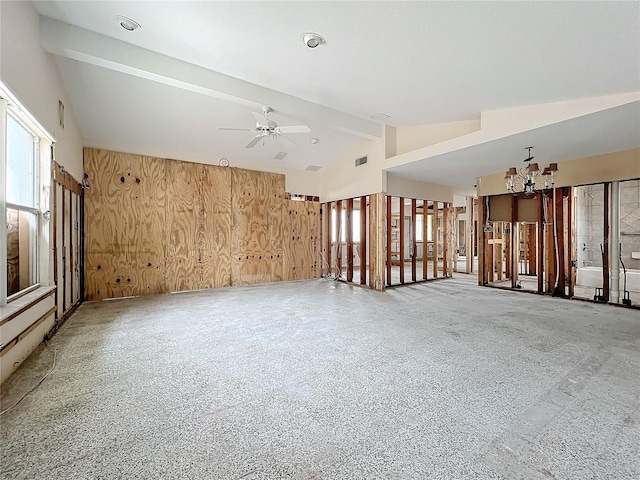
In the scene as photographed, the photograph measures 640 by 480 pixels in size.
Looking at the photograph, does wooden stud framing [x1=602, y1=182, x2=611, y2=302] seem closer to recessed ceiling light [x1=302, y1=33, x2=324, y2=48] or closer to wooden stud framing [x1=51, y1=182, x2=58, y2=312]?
recessed ceiling light [x1=302, y1=33, x2=324, y2=48]

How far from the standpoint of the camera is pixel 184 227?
628 centimetres

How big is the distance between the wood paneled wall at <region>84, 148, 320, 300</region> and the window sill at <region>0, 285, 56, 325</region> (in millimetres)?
2537

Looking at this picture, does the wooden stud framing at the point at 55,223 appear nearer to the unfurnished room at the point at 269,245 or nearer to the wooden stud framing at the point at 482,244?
the unfurnished room at the point at 269,245

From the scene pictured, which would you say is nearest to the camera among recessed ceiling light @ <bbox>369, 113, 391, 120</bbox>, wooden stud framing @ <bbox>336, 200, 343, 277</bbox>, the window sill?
the window sill

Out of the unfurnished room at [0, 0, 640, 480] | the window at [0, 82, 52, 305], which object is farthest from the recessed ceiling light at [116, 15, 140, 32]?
the window at [0, 82, 52, 305]

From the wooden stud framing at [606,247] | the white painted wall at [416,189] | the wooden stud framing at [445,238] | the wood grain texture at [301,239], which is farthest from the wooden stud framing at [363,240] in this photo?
the wooden stud framing at [606,247]

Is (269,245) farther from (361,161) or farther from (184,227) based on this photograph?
(361,161)

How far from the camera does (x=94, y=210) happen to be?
5.40 m

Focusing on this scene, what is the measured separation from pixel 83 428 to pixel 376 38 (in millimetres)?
4010

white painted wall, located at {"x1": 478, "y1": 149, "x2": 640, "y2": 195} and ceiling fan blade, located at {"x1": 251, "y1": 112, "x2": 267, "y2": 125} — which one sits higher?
ceiling fan blade, located at {"x1": 251, "y1": 112, "x2": 267, "y2": 125}

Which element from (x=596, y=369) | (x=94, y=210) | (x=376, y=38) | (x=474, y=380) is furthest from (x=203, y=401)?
(x=94, y=210)

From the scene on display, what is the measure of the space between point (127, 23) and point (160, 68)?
25.8 inches

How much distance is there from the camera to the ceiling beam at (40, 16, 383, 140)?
10.6ft

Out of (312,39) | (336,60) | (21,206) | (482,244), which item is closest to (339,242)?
(482,244)
